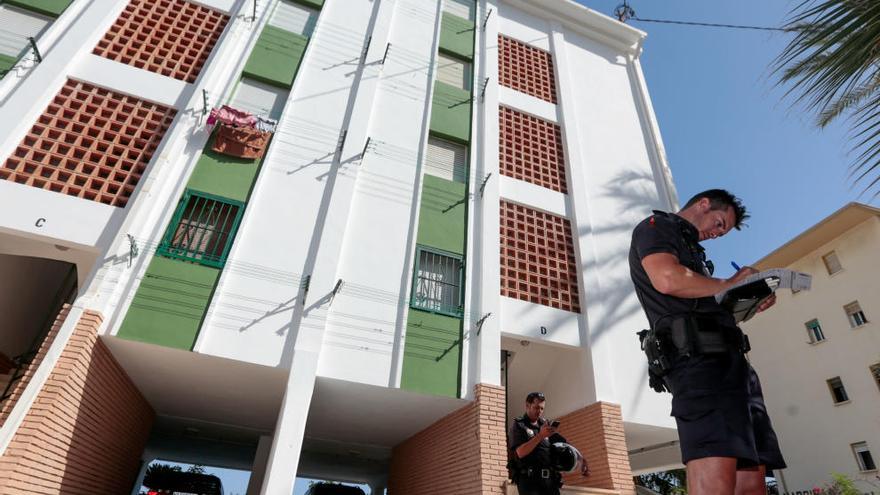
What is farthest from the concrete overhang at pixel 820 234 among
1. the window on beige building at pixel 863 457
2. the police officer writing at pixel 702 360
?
the police officer writing at pixel 702 360

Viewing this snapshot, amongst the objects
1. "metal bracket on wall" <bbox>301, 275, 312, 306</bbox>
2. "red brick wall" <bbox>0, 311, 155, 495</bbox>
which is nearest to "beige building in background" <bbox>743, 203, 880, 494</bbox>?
"metal bracket on wall" <bbox>301, 275, 312, 306</bbox>

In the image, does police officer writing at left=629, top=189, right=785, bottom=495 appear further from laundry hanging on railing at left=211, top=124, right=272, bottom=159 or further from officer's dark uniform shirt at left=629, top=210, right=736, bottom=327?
laundry hanging on railing at left=211, top=124, right=272, bottom=159

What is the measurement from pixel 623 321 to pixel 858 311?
46.9 ft

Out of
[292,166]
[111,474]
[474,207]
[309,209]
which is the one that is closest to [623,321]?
[474,207]

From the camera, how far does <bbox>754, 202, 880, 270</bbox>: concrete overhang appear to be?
18203 millimetres

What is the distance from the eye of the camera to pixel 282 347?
7.89 metres

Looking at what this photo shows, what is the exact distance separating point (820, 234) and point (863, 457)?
27.5 feet

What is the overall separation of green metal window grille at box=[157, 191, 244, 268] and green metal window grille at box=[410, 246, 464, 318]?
351 cm

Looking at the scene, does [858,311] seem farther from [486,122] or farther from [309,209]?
[309,209]

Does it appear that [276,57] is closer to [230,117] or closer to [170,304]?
[230,117]

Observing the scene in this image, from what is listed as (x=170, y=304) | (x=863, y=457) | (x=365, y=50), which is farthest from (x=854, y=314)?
(x=170, y=304)

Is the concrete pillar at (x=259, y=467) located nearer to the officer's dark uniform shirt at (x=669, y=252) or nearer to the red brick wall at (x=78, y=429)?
the red brick wall at (x=78, y=429)

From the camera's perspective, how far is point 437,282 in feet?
31.8

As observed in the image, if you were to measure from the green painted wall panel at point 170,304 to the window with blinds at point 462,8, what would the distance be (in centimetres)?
1068
